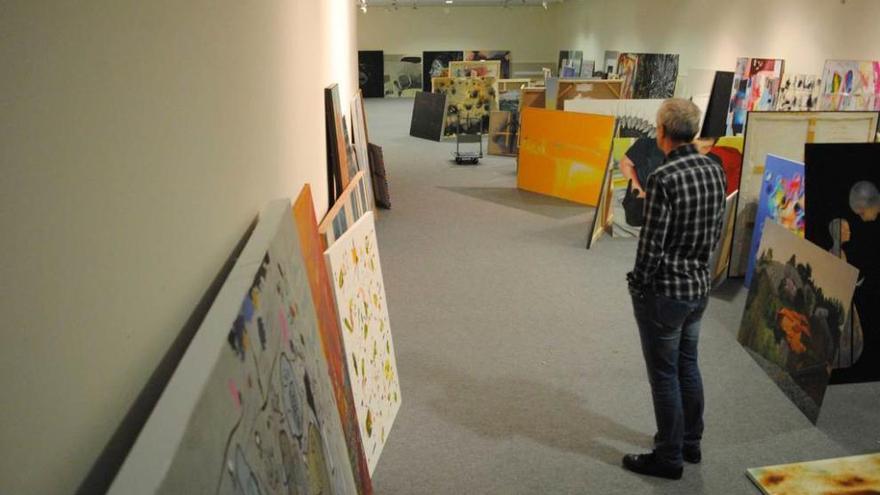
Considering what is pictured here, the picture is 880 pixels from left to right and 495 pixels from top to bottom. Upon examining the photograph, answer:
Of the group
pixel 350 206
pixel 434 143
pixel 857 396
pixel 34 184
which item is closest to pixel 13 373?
pixel 34 184

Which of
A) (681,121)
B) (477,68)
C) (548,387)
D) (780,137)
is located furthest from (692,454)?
(477,68)

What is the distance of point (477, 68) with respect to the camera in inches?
539

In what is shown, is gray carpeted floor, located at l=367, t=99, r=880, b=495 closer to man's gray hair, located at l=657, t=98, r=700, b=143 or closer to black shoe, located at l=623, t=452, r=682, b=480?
black shoe, located at l=623, t=452, r=682, b=480

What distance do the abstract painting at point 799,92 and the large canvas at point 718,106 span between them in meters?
0.56

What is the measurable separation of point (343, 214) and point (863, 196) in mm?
2861

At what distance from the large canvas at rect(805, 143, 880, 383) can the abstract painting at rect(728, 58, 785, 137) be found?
4096mm

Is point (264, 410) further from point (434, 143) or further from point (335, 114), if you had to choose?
point (434, 143)

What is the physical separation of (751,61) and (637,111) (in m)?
1.37

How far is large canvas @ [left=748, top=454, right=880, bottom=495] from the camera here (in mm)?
2842

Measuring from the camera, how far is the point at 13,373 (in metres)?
0.79

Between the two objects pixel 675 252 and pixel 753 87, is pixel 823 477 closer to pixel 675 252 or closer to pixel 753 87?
pixel 675 252

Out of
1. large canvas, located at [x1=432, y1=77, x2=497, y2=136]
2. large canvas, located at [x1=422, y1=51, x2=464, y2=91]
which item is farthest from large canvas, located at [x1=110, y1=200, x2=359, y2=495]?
large canvas, located at [x1=422, y1=51, x2=464, y2=91]

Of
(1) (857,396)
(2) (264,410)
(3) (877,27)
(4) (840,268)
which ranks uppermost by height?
(3) (877,27)

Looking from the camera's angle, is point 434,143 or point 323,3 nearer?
point 323,3
